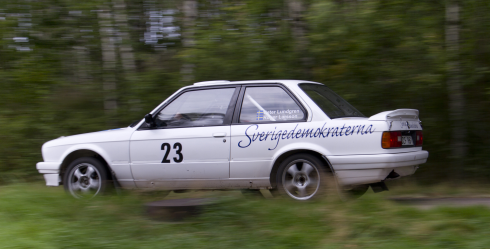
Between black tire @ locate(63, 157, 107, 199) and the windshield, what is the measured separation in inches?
108

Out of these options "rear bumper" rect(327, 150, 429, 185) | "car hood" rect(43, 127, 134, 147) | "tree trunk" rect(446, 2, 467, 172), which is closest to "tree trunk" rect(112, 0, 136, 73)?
"car hood" rect(43, 127, 134, 147)

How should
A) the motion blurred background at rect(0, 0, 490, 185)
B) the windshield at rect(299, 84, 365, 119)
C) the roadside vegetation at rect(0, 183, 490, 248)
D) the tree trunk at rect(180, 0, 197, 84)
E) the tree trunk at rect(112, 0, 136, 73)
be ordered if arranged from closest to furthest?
the roadside vegetation at rect(0, 183, 490, 248), the windshield at rect(299, 84, 365, 119), the motion blurred background at rect(0, 0, 490, 185), the tree trunk at rect(180, 0, 197, 84), the tree trunk at rect(112, 0, 136, 73)

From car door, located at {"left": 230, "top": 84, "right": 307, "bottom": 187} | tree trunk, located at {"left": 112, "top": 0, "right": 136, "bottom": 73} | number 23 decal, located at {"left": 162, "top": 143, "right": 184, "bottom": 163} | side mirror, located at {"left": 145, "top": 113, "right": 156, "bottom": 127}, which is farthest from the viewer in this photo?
tree trunk, located at {"left": 112, "top": 0, "right": 136, "bottom": 73}

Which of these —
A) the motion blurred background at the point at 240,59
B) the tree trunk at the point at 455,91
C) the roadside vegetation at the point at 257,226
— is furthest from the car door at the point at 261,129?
the tree trunk at the point at 455,91

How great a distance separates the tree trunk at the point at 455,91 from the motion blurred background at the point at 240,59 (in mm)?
17

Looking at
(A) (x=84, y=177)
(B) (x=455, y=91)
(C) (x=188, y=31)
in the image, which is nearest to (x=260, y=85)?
(A) (x=84, y=177)

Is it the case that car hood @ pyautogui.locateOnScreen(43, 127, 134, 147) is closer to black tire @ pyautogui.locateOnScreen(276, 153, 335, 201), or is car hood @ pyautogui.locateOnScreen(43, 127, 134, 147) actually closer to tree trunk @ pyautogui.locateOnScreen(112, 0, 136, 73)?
black tire @ pyautogui.locateOnScreen(276, 153, 335, 201)

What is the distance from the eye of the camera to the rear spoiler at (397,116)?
4652mm

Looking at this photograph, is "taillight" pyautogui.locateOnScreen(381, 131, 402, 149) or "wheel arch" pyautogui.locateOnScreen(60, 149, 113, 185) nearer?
"taillight" pyautogui.locateOnScreen(381, 131, 402, 149)

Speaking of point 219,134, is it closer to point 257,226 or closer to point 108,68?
point 257,226

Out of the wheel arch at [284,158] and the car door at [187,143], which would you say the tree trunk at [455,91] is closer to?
the wheel arch at [284,158]

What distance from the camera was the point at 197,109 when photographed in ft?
17.8

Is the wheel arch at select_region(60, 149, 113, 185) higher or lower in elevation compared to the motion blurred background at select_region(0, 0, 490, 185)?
lower

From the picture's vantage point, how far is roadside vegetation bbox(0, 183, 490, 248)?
11.3 feet
